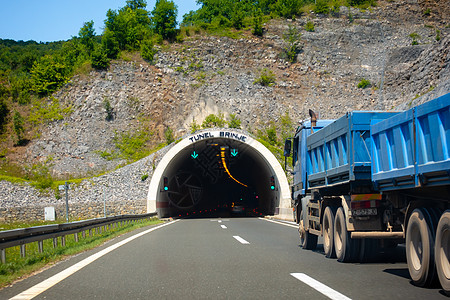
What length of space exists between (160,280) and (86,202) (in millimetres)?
33574

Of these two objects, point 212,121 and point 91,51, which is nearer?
point 212,121

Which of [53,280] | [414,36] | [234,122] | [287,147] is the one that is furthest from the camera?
[414,36]

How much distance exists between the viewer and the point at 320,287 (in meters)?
6.43

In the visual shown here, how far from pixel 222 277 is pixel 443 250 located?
129 inches

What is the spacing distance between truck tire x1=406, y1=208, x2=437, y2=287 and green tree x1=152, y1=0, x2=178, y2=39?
62.2m

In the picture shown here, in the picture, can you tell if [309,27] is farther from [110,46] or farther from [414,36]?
[110,46]

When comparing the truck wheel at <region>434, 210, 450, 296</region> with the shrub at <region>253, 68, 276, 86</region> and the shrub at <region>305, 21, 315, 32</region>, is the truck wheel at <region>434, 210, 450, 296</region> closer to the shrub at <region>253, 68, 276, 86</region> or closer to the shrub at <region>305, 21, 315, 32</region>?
the shrub at <region>253, 68, 276, 86</region>

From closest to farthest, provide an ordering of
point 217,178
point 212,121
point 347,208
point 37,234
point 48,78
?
point 347,208, point 37,234, point 212,121, point 48,78, point 217,178

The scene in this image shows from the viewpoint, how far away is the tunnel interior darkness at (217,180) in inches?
1583

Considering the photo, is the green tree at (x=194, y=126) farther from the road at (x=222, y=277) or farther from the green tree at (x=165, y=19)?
the road at (x=222, y=277)

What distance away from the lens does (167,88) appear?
58.2 metres

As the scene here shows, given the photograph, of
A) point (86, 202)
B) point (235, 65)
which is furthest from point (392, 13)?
point (86, 202)

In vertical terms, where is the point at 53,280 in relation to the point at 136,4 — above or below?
below

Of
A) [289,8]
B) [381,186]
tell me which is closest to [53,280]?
[381,186]
